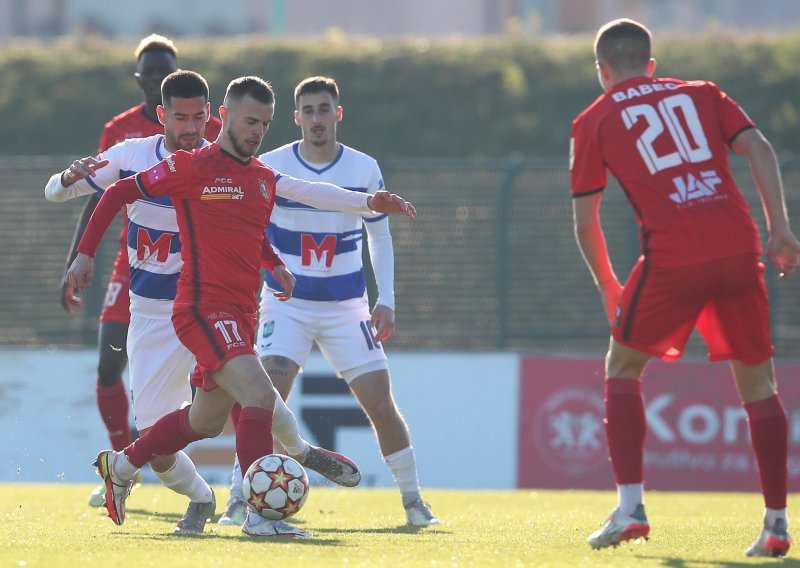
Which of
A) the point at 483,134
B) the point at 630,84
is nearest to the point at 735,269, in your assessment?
the point at 630,84

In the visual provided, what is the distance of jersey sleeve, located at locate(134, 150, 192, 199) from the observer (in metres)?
6.55

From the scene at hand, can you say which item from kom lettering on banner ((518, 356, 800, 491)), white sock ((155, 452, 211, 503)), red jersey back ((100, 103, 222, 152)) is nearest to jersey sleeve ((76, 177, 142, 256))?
white sock ((155, 452, 211, 503))

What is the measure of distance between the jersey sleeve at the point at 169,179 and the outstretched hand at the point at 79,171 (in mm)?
675

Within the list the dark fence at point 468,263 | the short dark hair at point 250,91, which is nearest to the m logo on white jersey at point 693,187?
the short dark hair at point 250,91

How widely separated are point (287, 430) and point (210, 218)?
1184 millimetres

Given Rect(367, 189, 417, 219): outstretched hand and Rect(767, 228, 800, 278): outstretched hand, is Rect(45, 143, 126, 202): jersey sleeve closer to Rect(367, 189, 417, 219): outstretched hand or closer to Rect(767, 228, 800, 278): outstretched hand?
Rect(367, 189, 417, 219): outstretched hand

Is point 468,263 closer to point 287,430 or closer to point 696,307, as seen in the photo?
point 287,430

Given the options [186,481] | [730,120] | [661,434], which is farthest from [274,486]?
[661,434]

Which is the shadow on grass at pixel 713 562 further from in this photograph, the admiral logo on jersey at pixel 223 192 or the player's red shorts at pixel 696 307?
the admiral logo on jersey at pixel 223 192

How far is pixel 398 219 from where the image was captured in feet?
56.7

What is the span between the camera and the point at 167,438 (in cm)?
669

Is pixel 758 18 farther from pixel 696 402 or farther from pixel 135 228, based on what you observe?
pixel 135 228

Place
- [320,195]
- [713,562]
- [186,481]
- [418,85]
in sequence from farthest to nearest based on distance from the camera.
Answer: [418,85], [186,481], [320,195], [713,562]

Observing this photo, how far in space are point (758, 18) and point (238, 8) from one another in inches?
561
